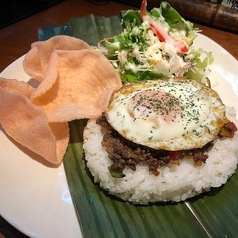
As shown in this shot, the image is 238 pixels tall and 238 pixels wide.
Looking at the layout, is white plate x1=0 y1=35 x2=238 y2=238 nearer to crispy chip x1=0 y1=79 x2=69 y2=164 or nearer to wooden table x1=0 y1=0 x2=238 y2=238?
crispy chip x1=0 y1=79 x2=69 y2=164

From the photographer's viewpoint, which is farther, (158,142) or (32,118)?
(32,118)

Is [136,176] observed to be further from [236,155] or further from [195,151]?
[236,155]

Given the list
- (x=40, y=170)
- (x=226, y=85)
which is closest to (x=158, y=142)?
(x=40, y=170)

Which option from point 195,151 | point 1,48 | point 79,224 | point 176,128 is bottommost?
point 1,48

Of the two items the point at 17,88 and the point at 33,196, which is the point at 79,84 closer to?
the point at 17,88

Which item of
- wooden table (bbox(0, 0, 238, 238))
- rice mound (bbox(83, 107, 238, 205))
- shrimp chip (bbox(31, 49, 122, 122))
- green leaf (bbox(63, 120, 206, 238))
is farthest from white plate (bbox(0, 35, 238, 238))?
wooden table (bbox(0, 0, 238, 238))

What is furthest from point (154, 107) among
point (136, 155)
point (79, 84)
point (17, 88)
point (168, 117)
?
point (17, 88)
